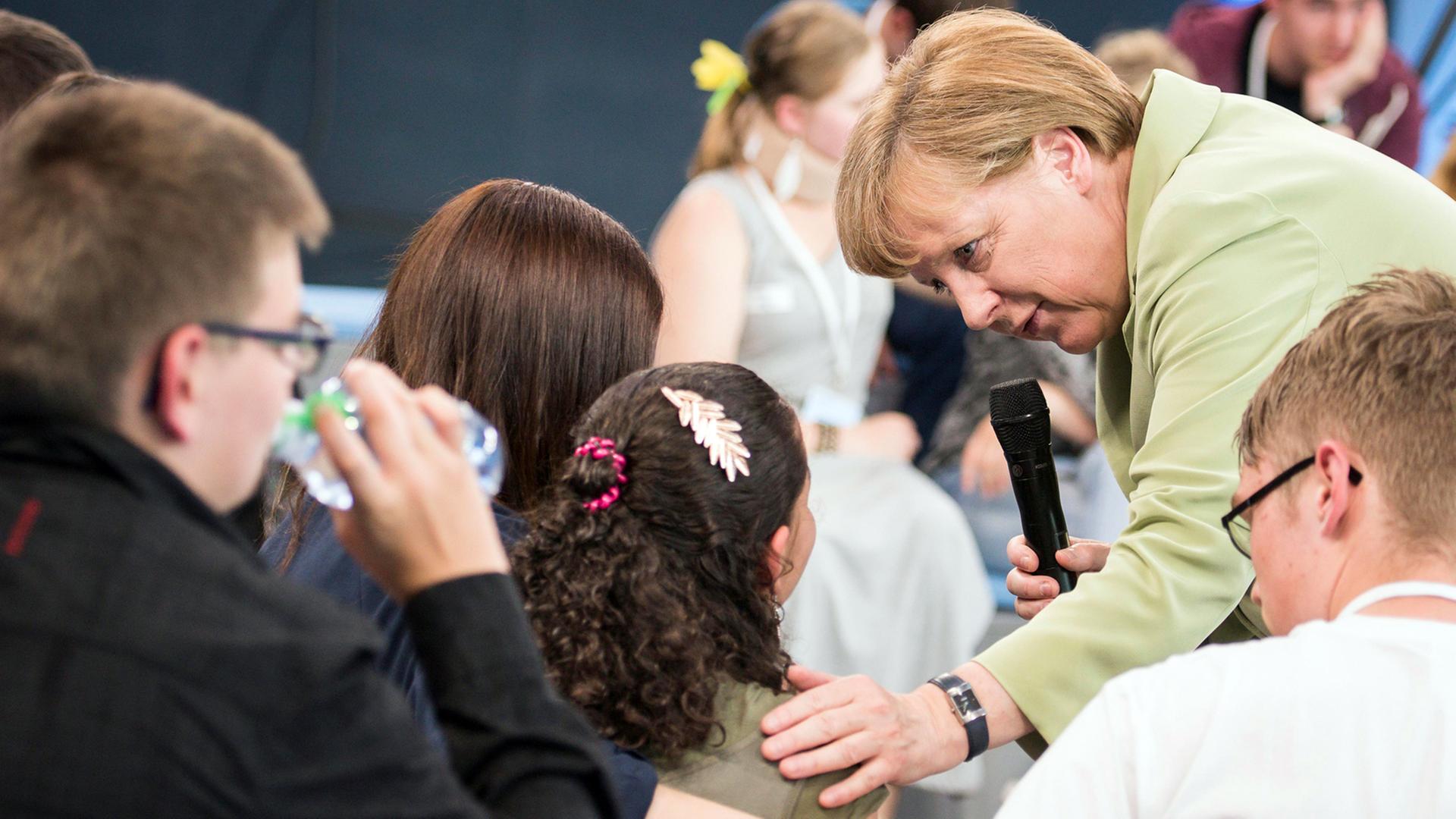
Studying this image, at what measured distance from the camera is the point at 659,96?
4992mm

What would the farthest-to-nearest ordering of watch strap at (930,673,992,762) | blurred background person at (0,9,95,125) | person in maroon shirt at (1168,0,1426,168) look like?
person in maroon shirt at (1168,0,1426,168) < blurred background person at (0,9,95,125) < watch strap at (930,673,992,762)

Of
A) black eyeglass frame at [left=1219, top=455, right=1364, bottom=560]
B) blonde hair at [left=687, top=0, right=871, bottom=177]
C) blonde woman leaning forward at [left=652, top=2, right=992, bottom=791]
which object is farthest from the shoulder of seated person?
black eyeglass frame at [left=1219, top=455, right=1364, bottom=560]

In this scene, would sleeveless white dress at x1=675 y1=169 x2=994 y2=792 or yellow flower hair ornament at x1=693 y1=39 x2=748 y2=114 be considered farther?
yellow flower hair ornament at x1=693 y1=39 x2=748 y2=114

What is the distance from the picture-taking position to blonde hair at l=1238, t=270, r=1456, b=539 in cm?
116

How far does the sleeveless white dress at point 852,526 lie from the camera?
317 centimetres

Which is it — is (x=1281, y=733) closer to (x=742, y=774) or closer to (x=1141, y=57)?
(x=742, y=774)

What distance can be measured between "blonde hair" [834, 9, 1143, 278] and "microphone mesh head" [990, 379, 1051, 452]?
21 centimetres

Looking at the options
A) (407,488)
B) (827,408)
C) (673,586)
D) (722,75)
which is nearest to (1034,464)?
(673,586)

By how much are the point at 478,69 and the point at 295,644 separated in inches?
166

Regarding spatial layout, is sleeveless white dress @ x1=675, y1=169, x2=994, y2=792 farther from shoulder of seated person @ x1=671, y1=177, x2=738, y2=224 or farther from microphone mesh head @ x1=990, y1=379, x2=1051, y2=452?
microphone mesh head @ x1=990, y1=379, x2=1051, y2=452

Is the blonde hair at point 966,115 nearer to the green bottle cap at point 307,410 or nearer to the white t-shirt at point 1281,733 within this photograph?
the white t-shirt at point 1281,733

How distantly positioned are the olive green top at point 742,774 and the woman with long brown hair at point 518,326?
0.32m

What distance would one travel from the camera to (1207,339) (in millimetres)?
1527

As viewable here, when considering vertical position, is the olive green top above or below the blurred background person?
below
